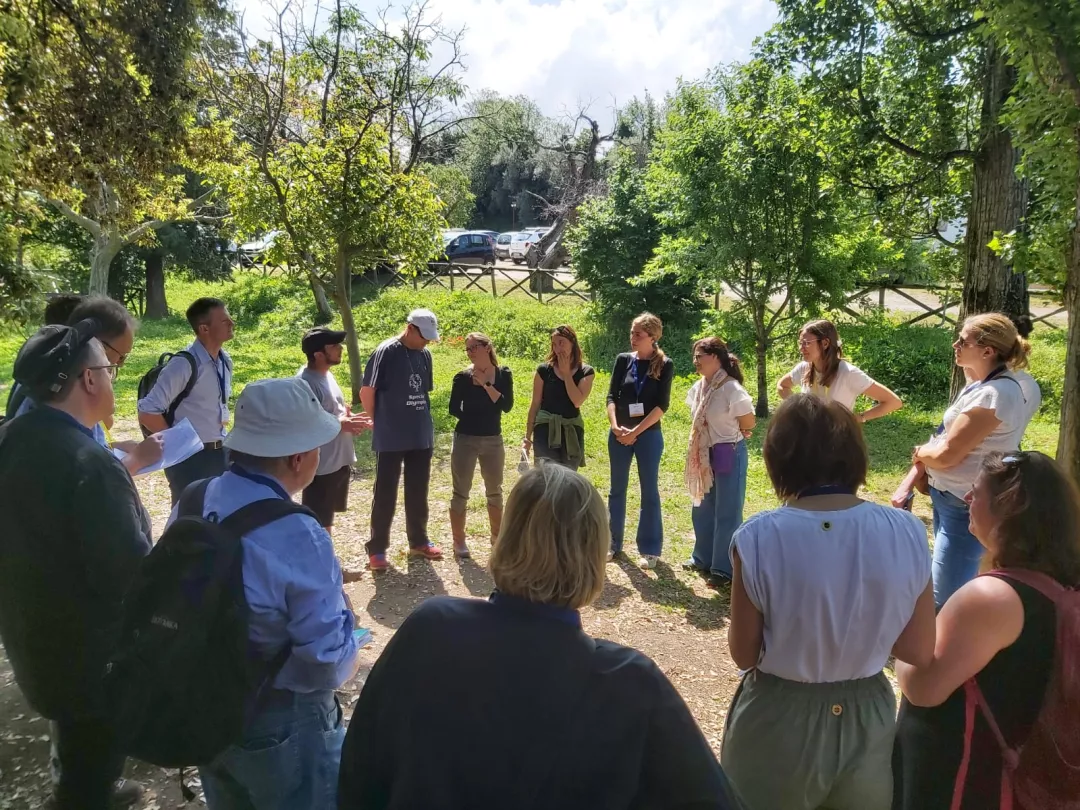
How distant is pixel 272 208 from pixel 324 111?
61.2 inches

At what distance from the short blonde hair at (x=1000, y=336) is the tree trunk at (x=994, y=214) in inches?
142

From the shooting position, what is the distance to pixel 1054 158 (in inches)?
148

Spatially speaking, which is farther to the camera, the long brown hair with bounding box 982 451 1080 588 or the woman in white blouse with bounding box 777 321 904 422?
the woman in white blouse with bounding box 777 321 904 422

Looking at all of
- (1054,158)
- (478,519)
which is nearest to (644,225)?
(478,519)

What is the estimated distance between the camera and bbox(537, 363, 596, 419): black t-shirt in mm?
5730

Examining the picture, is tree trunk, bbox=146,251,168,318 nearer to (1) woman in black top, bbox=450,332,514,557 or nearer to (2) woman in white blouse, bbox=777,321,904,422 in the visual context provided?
(1) woman in black top, bbox=450,332,514,557

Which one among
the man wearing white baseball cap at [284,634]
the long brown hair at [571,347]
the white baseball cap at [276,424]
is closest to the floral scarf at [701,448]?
the long brown hair at [571,347]

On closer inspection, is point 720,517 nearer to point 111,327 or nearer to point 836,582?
point 836,582

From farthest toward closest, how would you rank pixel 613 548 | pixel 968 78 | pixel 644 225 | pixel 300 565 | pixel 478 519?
pixel 644 225
pixel 968 78
pixel 478 519
pixel 613 548
pixel 300 565

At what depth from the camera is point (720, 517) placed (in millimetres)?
5551

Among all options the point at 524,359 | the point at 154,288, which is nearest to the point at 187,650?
the point at 524,359

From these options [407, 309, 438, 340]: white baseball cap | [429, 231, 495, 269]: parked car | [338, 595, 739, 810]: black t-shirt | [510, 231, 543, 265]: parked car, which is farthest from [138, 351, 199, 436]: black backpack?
[510, 231, 543, 265]: parked car

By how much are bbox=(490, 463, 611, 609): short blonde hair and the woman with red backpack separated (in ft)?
3.42

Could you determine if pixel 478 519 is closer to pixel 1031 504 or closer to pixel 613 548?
pixel 613 548
